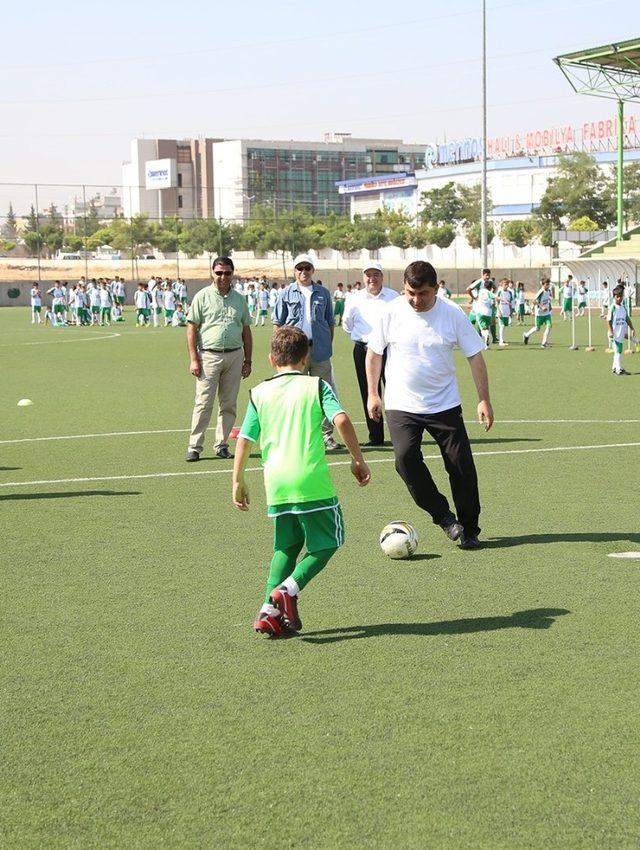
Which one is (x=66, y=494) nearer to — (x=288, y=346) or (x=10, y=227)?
(x=288, y=346)

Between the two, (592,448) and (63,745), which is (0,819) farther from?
(592,448)

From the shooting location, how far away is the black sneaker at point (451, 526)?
8500 mm

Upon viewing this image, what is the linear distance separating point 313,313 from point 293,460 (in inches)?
268

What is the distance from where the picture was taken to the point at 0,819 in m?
4.26

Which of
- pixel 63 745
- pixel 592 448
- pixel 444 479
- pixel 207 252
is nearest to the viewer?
pixel 63 745

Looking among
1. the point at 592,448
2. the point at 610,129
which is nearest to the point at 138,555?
the point at 592,448

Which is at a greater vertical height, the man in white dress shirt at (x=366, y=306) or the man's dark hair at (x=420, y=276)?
the man's dark hair at (x=420, y=276)

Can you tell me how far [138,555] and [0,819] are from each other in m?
4.21

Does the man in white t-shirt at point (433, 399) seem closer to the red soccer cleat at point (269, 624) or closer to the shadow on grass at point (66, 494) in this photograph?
the red soccer cleat at point (269, 624)

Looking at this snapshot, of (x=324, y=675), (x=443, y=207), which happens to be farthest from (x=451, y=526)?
(x=443, y=207)

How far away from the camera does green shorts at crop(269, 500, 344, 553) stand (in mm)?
6258

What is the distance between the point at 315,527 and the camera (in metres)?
6.27

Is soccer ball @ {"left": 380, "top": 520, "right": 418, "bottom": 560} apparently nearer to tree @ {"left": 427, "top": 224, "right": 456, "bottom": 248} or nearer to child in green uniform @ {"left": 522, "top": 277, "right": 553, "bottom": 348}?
child in green uniform @ {"left": 522, "top": 277, "right": 553, "bottom": 348}

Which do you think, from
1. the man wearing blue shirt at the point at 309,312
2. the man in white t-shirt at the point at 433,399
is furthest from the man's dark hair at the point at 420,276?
the man wearing blue shirt at the point at 309,312
